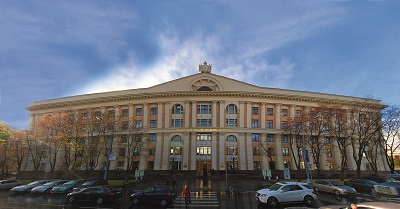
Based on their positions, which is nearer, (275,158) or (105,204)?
(105,204)

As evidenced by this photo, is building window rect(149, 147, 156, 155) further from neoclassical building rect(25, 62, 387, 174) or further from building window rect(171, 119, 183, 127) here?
building window rect(171, 119, 183, 127)

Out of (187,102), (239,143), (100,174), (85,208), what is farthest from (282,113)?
(85,208)

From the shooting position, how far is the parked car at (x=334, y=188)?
22.5 metres

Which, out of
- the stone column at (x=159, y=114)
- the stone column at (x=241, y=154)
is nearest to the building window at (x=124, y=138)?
the stone column at (x=159, y=114)

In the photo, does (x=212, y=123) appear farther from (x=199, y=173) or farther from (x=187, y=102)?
(x=199, y=173)

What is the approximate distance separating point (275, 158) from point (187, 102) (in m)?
24.6

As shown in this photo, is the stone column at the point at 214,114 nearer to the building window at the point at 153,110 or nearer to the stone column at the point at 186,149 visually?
the stone column at the point at 186,149

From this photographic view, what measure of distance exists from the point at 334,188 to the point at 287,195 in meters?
9.31

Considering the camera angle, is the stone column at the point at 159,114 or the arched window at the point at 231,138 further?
the stone column at the point at 159,114

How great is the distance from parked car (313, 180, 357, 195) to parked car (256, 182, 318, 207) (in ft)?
22.9

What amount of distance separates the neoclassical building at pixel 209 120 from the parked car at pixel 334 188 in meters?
24.3

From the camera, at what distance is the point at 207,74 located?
57.0m

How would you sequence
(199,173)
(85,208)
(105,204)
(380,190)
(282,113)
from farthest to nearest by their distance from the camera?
(282,113) < (199,173) < (380,190) < (105,204) < (85,208)

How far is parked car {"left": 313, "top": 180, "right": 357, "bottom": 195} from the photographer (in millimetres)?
22531
